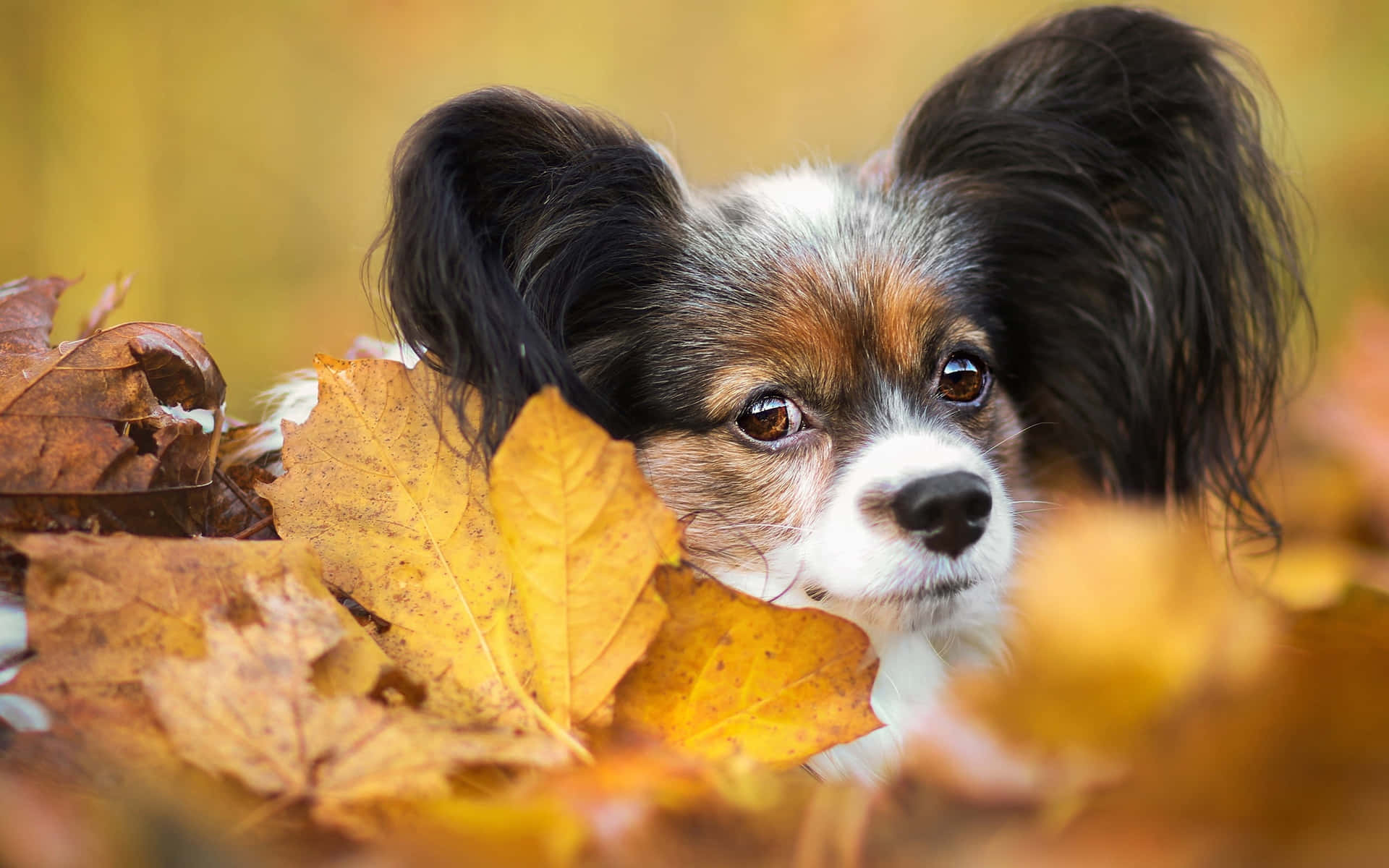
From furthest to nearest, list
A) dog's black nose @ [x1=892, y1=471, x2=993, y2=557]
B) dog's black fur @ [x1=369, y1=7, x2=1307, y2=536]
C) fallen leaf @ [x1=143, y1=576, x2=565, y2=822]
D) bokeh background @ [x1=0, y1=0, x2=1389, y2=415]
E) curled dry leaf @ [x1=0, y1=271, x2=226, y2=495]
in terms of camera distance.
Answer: bokeh background @ [x1=0, y1=0, x2=1389, y2=415]
dog's black fur @ [x1=369, y1=7, x2=1307, y2=536]
dog's black nose @ [x1=892, y1=471, x2=993, y2=557]
curled dry leaf @ [x1=0, y1=271, x2=226, y2=495]
fallen leaf @ [x1=143, y1=576, x2=565, y2=822]

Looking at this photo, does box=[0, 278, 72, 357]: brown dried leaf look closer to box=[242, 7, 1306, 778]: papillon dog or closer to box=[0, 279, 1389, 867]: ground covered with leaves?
box=[0, 279, 1389, 867]: ground covered with leaves

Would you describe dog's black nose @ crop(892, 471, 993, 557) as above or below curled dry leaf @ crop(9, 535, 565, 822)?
below

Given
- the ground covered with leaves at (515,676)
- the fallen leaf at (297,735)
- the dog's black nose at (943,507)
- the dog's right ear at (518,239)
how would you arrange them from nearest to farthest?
the ground covered with leaves at (515,676) < the fallen leaf at (297,735) < the dog's right ear at (518,239) < the dog's black nose at (943,507)

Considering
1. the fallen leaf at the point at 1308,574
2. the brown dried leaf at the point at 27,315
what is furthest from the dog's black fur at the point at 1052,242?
the brown dried leaf at the point at 27,315

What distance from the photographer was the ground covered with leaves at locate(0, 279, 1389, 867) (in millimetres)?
667

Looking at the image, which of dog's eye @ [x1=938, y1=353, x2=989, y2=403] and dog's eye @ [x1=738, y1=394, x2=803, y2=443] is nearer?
dog's eye @ [x1=738, y1=394, x2=803, y2=443]

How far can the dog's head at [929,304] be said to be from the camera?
1.64 m

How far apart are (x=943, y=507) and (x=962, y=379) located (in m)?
0.50

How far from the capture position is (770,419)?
1814 millimetres

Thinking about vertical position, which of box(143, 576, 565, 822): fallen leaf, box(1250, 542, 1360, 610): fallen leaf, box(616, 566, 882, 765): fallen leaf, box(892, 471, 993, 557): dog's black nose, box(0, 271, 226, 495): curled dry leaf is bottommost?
box(1250, 542, 1360, 610): fallen leaf

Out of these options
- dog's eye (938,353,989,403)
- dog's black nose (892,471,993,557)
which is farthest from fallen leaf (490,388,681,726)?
dog's eye (938,353,989,403)

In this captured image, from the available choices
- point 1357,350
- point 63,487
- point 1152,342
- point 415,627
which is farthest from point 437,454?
point 1357,350

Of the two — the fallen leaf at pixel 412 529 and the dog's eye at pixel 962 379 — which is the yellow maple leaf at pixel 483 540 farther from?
the dog's eye at pixel 962 379

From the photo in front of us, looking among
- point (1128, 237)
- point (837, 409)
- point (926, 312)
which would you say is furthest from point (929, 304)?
point (1128, 237)
